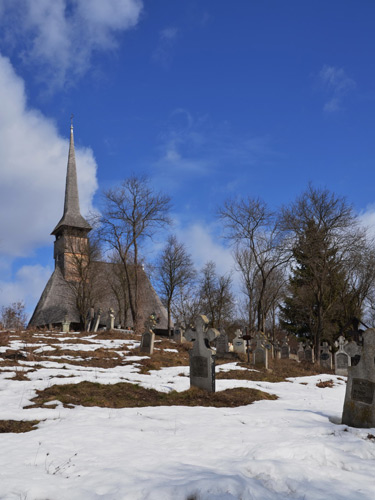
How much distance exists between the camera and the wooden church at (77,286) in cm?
3969

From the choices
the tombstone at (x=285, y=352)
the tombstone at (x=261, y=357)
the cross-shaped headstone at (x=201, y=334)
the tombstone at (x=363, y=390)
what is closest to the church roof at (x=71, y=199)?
the tombstone at (x=285, y=352)

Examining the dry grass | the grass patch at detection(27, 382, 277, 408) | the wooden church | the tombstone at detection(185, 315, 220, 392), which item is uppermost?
the wooden church

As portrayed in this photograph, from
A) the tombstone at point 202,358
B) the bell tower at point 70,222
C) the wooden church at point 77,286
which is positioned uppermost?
the bell tower at point 70,222

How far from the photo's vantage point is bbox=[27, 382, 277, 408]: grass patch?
805cm

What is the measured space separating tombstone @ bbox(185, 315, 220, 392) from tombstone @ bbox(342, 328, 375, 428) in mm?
3480

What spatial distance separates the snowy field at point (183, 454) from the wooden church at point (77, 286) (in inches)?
1088

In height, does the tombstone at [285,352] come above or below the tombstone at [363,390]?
above

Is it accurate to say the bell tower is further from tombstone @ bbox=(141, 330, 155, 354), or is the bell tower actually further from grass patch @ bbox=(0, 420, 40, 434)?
grass patch @ bbox=(0, 420, 40, 434)

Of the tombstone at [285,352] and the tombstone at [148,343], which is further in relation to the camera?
the tombstone at [285,352]

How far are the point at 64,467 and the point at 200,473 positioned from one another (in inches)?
56.8

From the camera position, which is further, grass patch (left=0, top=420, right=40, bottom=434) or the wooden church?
the wooden church

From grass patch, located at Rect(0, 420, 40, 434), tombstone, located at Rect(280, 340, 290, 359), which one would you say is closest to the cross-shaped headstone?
grass patch, located at Rect(0, 420, 40, 434)

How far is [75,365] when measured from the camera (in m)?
12.9

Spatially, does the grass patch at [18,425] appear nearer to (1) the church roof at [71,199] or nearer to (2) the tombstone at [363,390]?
(2) the tombstone at [363,390]
